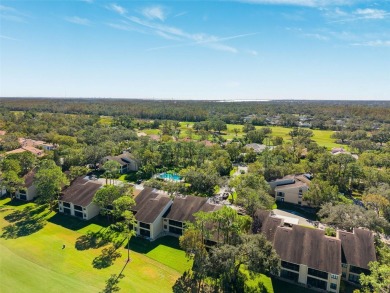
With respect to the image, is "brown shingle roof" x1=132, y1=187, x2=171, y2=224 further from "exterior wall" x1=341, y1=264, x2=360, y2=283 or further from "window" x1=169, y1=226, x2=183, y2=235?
"exterior wall" x1=341, y1=264, x2=360, y2=283

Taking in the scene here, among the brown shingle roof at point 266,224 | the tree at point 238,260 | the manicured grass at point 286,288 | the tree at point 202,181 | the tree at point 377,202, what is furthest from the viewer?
the tree at point 202,181

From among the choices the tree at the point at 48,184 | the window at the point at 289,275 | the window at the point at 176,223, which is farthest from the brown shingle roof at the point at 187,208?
the tree at the point at 48,184

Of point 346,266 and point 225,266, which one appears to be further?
point 346,266

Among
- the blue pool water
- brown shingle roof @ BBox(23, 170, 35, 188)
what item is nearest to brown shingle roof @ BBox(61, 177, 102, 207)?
brown shingle roof @ BBox(23, 170, 35, 188)

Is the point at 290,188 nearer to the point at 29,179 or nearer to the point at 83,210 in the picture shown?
the point at 83,210

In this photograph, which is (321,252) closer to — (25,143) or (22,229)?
(22,229)

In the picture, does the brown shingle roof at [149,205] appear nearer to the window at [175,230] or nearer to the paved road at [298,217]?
the window at [175,230]

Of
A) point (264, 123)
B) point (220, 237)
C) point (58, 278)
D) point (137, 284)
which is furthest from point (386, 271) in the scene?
point (264, 123)
